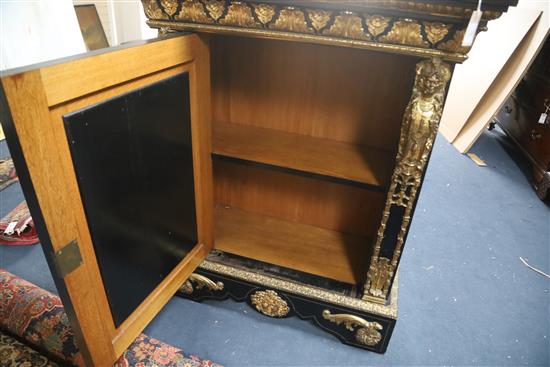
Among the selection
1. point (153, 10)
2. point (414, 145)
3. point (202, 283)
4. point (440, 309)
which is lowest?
point (440, 309)

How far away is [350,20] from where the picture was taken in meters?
0.81

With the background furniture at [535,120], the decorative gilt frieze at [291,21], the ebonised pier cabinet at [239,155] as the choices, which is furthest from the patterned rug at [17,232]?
the background furniture at [535,120]

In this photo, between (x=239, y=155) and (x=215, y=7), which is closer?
(x=215, y=7)

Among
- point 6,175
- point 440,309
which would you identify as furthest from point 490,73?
point 6,175

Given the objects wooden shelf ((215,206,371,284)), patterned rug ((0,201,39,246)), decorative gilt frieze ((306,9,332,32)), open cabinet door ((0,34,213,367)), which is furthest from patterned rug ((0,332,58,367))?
decorative gilt frieze ((306,9,332,32))

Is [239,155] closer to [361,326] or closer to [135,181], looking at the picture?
[135,181]

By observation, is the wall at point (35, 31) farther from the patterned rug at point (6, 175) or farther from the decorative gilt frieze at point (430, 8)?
the decorative gilt frieze at point (430, 8)

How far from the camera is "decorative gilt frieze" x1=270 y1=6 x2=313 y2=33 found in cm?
84

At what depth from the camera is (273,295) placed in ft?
4.15

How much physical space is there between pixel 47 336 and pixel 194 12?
37.8 inches

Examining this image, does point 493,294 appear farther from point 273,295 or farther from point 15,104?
point 15,104

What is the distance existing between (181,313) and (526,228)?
72.8 inches

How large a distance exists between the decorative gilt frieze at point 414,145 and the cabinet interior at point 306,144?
99 millimetres

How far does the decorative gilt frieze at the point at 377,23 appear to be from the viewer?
793mm
